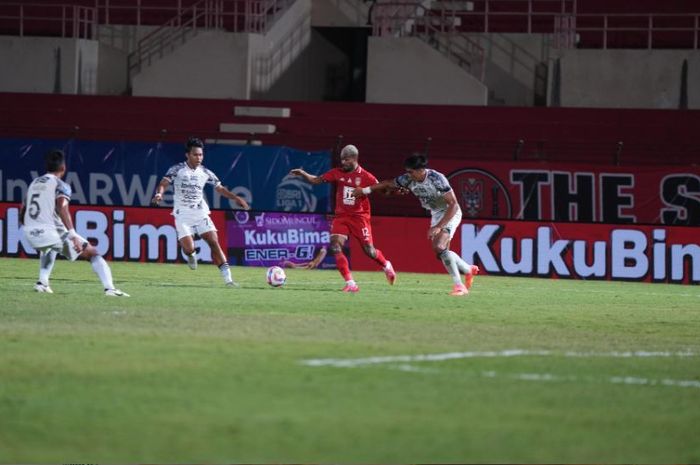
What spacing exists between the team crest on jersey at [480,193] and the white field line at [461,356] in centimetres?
1651

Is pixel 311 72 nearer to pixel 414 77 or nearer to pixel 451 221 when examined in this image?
pixel 414 77

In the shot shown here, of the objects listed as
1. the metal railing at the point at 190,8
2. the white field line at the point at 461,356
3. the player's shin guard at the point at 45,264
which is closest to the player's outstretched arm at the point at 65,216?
the player's shin guard at the point at 45,264

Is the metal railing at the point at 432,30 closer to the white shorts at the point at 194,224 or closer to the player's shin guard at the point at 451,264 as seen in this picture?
the white shorts at the point at 194,224

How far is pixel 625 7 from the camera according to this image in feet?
113

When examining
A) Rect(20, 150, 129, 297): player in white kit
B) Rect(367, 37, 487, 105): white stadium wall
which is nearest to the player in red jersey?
Rect(20, 150, 129, 297): player in white kit

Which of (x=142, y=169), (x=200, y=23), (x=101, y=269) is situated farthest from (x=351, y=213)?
(x=200, y=23)

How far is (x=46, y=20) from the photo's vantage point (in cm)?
3553

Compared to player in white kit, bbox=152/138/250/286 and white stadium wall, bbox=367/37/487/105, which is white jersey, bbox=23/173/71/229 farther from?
white stadium wall, bbox=367/37/487/105

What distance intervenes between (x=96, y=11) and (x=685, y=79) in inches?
578

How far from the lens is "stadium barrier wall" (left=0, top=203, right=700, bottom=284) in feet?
84.3

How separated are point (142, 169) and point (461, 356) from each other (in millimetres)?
20083

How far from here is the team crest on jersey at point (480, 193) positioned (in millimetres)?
29141

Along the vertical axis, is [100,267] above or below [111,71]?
below

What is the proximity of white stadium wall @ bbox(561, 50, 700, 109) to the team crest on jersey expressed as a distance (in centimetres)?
419
